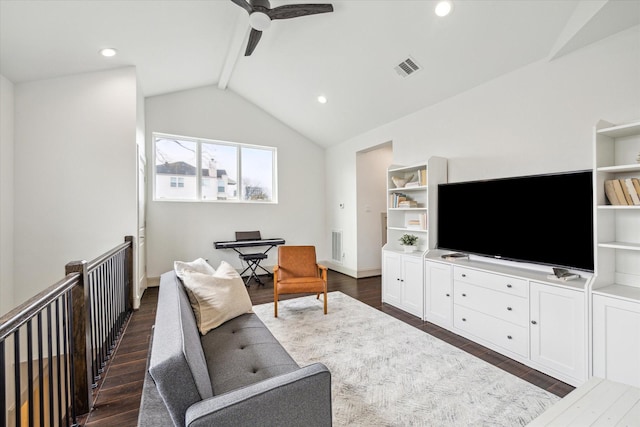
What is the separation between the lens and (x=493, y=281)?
2709 mm

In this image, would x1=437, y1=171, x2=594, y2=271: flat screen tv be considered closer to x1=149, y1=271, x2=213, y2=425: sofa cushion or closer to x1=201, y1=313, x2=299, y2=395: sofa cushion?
x1=201, y1=313, x2=299, y2=395: sofa cushion

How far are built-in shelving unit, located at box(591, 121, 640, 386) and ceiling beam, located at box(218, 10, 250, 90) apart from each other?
3659 mm

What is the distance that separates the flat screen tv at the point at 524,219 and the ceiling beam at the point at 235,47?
124 inches

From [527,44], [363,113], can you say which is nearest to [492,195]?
[527,44]

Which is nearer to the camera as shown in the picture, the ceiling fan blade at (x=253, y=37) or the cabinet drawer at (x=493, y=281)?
the cabinet drawer at (x=493, y=281)

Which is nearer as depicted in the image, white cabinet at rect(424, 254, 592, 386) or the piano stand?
white cabinet at rect(424, 254, 592, 386)

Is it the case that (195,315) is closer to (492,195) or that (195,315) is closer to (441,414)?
(441,414)

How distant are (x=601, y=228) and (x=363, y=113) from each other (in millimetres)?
3397

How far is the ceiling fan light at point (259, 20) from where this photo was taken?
2.76 meters

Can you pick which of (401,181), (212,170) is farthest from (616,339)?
(212,170)

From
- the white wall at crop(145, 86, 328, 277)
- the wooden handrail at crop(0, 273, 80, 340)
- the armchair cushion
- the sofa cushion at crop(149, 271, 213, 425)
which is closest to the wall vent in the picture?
the white wall at crop(145, 86, 328, 277)

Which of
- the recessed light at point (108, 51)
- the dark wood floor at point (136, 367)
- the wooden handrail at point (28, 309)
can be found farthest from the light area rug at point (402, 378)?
the recessed light at point (108, 51)

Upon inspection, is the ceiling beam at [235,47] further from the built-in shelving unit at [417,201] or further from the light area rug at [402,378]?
the light area rug at [402,378]

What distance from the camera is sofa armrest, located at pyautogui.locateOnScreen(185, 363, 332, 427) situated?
1.00 meters
